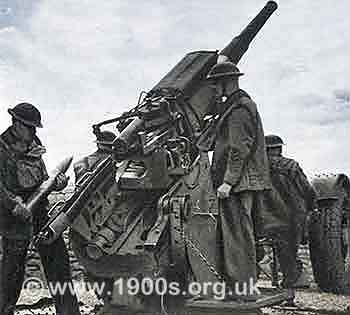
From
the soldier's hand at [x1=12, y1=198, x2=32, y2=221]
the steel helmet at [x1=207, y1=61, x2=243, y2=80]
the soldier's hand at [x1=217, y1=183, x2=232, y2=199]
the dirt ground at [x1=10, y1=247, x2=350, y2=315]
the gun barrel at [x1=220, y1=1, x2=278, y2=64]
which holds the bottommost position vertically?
the dirt ground at [x1=10, y1=247, x2=350, y2=315]

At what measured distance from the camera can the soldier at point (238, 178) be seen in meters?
5.03

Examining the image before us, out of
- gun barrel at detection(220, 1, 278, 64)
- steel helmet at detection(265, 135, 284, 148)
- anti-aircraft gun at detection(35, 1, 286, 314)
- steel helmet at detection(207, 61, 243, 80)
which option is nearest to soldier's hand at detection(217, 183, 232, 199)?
anti-aircraft gun at detection(35, 1, 286, 314)

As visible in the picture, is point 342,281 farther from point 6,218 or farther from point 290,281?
point 6,218

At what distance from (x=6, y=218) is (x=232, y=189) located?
191 centimetres

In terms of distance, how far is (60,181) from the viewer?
543cm

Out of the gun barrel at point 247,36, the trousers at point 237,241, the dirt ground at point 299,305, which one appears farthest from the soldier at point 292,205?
the trousers at point 237,241

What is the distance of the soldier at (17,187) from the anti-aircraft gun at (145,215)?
0.33 meters

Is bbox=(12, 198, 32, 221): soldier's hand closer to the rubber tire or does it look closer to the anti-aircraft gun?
the anti-aircraft gun

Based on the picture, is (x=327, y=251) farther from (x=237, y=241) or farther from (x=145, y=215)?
(x=237, y=241)

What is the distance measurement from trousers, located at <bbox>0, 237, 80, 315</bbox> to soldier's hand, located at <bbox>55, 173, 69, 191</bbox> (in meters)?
0.50

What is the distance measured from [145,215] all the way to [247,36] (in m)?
2.95

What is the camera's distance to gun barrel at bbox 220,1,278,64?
24.4ft

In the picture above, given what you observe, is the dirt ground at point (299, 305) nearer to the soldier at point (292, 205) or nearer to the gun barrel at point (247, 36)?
the soldier at point (292, 205)

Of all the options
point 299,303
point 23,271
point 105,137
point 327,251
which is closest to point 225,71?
A: point 105,137
